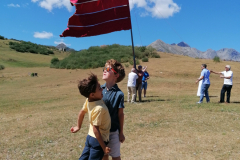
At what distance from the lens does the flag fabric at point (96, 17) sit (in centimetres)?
637

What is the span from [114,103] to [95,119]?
0.38 m

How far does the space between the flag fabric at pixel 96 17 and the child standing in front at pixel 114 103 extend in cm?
368

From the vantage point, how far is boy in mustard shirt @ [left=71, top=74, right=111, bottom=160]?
8.90ft

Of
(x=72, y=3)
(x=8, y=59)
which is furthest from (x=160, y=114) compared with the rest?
(x=8, y=59)

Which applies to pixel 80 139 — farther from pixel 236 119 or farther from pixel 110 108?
pixel 236 119

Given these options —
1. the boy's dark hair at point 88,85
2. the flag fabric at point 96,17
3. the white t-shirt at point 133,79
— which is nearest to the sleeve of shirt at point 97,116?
the boy's dark hair at point 88,85

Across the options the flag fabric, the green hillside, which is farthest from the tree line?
the flag fabric

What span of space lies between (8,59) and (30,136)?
191ft

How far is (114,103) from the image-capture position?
9.75ft

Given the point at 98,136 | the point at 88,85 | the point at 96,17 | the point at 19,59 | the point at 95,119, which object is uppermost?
the point at 19,59

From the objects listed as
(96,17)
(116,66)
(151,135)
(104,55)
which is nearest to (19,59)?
(104,55)

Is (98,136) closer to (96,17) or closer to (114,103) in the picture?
(114,103)

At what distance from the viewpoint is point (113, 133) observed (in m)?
3.03

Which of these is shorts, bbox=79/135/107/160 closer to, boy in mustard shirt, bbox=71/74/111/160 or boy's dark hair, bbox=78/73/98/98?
boy in mustard shirt, bbox=71/74/111/160
